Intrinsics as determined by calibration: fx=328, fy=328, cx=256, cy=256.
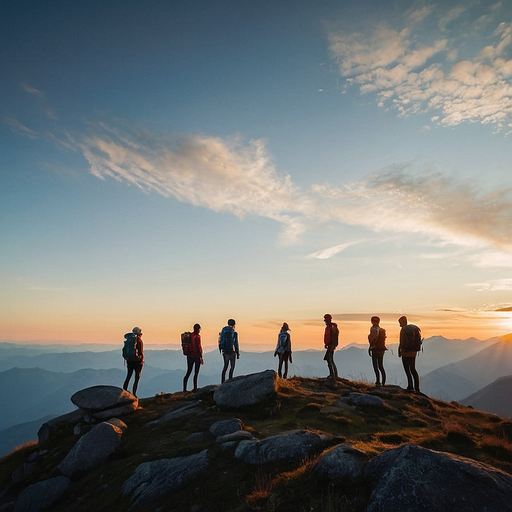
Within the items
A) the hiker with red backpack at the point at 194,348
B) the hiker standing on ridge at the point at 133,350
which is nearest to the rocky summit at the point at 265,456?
the hiker standing on ridge at the point at 133,350

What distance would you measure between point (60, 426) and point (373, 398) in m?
17.7

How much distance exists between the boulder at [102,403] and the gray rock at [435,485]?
15046mm

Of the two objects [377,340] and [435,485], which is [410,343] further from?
[435,485]

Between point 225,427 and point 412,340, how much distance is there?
13017mm

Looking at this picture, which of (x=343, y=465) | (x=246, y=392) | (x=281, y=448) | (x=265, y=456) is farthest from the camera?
(x=246, y=392)

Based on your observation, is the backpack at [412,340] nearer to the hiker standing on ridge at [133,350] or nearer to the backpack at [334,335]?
the backpack at [334,335]

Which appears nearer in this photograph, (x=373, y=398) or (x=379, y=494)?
(x=379, y=494)

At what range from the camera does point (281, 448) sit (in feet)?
30.9

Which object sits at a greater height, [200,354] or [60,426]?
[200,354]

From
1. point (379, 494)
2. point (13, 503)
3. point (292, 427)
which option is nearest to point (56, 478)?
point (13, 503)

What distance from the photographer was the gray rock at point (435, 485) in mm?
5945

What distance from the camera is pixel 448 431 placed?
1198 cm

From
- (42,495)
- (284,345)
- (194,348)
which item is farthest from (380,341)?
(42,495)

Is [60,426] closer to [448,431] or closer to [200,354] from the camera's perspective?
[200,354]
